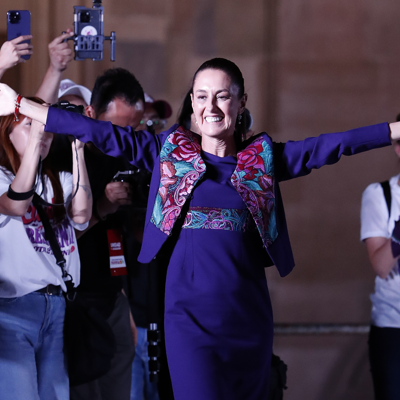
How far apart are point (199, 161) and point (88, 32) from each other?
45.8 inches

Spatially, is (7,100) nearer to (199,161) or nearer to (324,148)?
(199,161)

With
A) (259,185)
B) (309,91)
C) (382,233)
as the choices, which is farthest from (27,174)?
(309,91)

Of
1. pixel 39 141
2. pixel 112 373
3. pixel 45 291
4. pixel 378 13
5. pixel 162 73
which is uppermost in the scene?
pixel 378 13

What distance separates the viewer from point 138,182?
2.16 m

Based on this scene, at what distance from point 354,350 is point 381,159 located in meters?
1.13

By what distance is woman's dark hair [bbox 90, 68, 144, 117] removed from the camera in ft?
8.02

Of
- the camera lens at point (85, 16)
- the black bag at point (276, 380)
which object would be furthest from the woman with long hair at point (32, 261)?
the black bag at point (276, 380)

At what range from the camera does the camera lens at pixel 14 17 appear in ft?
7.55

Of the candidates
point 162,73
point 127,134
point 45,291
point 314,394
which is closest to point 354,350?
point 314,394

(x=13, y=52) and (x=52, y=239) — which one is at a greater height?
(x=13, y=52)

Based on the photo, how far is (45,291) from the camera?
187cm

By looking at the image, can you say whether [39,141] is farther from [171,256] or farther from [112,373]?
[112,373]

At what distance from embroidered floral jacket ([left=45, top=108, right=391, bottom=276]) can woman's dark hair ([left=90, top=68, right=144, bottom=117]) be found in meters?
0.86

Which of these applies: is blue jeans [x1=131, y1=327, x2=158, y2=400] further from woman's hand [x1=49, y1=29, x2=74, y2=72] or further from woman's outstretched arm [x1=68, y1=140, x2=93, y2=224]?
woman's hand [x1=49, y1=29, x2=74, y2=72]
